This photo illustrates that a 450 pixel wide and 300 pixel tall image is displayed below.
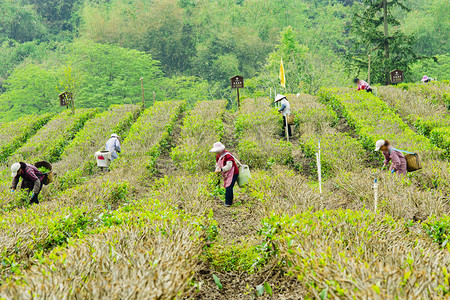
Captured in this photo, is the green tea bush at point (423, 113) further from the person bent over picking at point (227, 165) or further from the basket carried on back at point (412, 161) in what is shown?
the person bent over picking at point (227, 165)

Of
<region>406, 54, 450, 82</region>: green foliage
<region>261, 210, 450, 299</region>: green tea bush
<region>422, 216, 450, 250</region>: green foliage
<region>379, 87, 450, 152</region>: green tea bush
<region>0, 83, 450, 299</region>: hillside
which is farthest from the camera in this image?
<region>406, 54, 450, 82</region>: green foliage

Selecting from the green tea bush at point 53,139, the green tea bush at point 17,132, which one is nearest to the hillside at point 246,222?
the green tea bush at point 53,139

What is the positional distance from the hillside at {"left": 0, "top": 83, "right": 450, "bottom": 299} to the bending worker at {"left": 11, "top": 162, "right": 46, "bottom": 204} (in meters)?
0.33

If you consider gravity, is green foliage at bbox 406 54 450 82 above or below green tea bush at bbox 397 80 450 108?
below

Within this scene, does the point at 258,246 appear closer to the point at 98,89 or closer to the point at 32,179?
the point at 32,179

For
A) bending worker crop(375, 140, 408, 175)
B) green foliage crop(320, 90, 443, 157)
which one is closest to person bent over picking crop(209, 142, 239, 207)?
bending worker crop(375, 140, 408, 175)

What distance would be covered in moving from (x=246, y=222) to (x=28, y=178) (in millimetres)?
5163

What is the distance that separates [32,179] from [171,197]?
3.63 metres

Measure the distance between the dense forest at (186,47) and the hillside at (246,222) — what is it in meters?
12.4

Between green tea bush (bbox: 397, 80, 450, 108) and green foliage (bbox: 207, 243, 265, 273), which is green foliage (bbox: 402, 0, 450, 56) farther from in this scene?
green foliage (bbox: 207, 243, 265, 273)

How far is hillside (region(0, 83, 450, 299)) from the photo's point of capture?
3424 millimetres

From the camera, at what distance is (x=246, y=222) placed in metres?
6.86

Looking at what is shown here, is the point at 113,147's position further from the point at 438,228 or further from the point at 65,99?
the point at 438,228

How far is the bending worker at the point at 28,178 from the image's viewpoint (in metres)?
7.83
